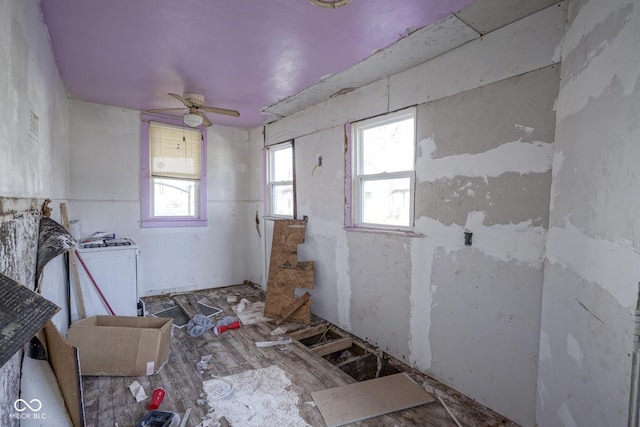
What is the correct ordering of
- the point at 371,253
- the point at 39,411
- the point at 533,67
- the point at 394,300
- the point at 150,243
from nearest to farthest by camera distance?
the point at 39,411
the point at 533,67
the point at 394,300
the point at 371,253
the point at 150,243

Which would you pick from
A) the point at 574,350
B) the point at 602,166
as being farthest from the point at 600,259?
the point at 574,350

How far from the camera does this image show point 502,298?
2080 millimetres

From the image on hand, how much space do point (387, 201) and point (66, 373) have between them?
2.59 m

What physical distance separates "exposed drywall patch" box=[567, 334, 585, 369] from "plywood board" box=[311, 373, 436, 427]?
1040mm

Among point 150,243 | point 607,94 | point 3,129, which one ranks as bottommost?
point 150,243

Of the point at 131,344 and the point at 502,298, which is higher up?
the point at 502,298

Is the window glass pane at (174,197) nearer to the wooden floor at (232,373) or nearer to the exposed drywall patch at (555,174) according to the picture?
the wooden floor at (232,373)

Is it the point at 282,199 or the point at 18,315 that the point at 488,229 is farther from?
the point at 282,199

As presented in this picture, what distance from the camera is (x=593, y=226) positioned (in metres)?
1.38

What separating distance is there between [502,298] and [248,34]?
2.55m

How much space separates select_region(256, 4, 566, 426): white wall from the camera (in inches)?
75.0

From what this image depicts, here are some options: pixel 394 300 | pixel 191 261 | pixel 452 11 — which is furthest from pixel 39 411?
pixel 191 261

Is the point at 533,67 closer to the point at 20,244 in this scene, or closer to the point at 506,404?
the point at 506,404

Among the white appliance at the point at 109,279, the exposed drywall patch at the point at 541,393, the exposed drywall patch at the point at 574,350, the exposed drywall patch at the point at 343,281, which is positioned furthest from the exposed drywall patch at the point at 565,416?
the white appliance at the point at 109,279
